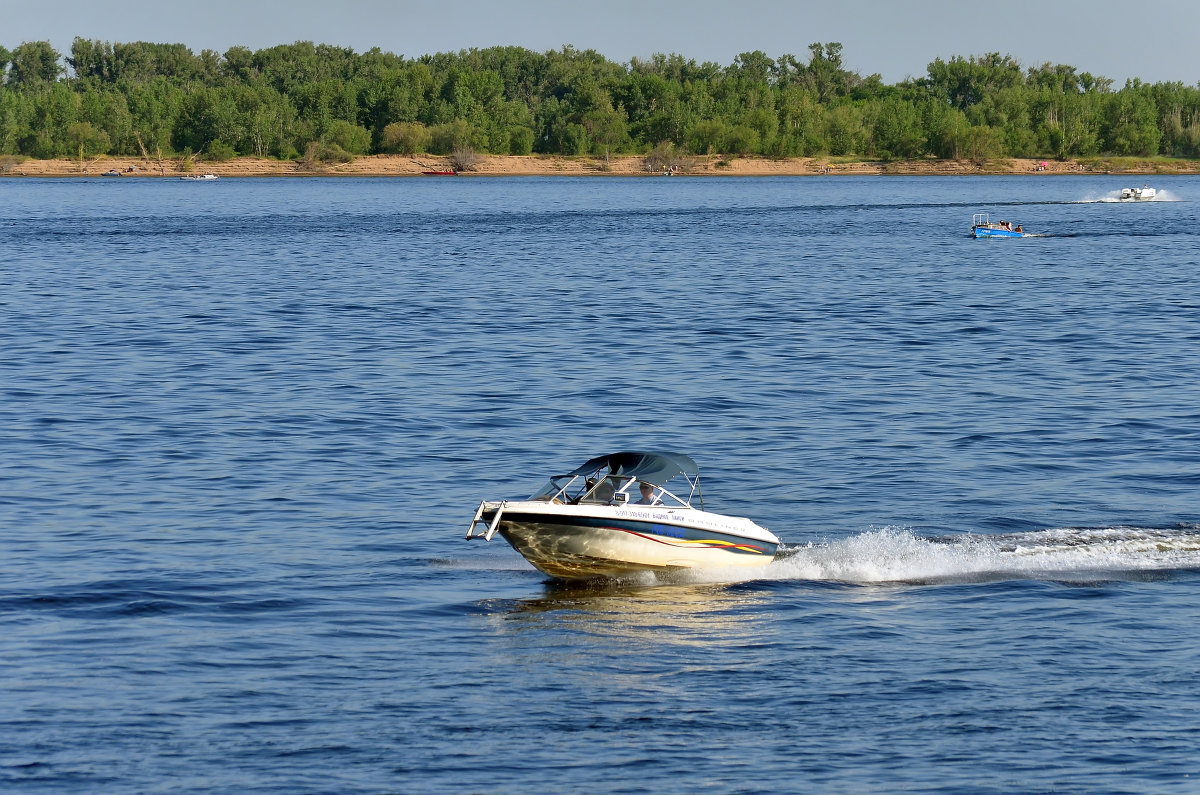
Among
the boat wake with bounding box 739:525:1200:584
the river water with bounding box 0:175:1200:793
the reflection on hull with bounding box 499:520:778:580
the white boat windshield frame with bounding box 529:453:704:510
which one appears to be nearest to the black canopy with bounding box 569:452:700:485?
the white boat windshield frame with bounding box 529:453:704:510

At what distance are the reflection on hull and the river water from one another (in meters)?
0.40

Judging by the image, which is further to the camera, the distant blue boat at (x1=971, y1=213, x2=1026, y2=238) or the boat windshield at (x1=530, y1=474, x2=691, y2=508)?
the distant blue boat at (x1=971, y1=213, x2=1026, y2=238)

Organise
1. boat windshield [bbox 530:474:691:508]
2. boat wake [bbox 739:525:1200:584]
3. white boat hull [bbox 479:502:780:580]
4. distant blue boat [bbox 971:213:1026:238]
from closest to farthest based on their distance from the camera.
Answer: white boat hull [bbox 479:502:780:580] → boat windshield [bbox 530:474:691:508] → boat wake [bbox 739:525:1200:584] → distant blue boat [bbox 971:213:1026:238]

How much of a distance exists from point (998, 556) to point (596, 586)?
24.8 ft

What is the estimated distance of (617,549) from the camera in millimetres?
25328

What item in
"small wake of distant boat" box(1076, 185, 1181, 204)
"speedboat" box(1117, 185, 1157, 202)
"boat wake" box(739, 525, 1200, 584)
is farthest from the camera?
"small wake of distant boat" box(1076, 185, 1181, 204)

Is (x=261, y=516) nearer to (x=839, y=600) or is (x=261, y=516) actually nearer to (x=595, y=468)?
(x=595, y=468)

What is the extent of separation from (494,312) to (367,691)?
160ft

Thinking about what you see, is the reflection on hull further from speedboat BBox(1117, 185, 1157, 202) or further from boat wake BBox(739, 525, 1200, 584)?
speedboat BBox(1117, 185, 1157, 202)

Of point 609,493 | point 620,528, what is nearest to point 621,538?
point 620,528

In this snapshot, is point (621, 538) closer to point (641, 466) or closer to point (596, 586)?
point (596, 586)

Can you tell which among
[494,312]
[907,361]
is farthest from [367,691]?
[494,312]

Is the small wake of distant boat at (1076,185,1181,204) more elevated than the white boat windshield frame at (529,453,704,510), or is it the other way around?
the small wake of distant boat at (1076,185,1181,204)

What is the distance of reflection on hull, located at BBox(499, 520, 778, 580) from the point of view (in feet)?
82.1
